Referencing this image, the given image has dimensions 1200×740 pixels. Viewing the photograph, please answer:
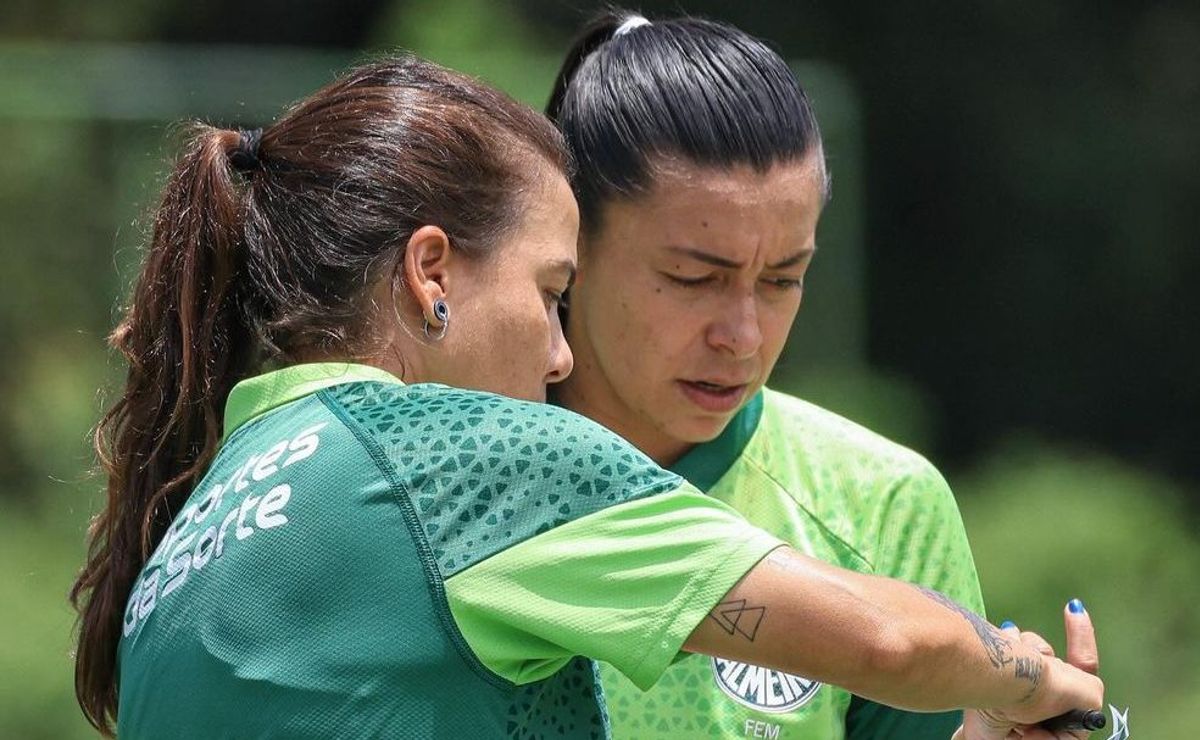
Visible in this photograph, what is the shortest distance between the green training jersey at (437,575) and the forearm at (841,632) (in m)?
0.03

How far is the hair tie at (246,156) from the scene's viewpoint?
89.3 inches

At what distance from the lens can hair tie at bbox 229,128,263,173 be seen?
227 centimetres

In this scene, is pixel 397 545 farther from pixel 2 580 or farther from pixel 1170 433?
pixel 1170 433

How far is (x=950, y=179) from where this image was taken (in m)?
8.31

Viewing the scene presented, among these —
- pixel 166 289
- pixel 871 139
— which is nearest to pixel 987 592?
pixel 871 139

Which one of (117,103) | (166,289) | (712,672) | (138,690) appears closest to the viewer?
(138,690)

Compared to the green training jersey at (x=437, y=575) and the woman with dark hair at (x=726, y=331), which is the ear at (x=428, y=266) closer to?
the green training jersey at (x=437, y=575)

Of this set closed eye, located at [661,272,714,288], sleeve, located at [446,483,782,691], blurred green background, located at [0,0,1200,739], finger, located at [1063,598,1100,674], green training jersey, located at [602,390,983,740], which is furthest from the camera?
blurred green background, located at [0,0,1200,739]

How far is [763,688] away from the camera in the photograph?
2.71 m

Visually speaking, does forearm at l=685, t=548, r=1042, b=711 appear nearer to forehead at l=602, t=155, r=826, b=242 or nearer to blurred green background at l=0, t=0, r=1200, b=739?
forehead at l=602, t=155, r=826, b=242

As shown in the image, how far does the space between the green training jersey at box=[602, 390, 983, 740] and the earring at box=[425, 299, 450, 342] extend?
0.76 meters

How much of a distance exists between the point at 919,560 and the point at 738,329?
0.43 metres

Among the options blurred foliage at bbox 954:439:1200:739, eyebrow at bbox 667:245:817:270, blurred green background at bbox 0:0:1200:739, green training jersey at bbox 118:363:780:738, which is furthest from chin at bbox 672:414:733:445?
blurred foliage at bbox 954:439:1200:739

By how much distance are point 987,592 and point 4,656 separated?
3122mm
